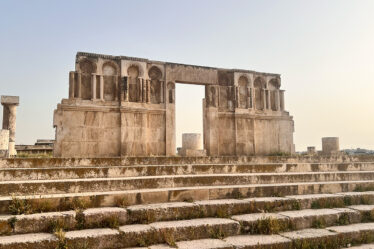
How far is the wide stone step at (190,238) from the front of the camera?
3.92 metres

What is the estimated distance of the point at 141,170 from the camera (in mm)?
7051

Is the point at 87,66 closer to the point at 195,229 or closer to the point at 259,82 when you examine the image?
the point at 259,82

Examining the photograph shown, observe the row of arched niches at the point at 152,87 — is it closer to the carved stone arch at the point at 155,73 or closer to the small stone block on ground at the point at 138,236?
the carved stone arch at the point at 155,73

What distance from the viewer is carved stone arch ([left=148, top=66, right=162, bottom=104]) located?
13195 mm

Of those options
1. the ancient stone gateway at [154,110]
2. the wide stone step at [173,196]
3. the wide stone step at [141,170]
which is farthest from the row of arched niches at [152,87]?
the wide stone step at [173,196]

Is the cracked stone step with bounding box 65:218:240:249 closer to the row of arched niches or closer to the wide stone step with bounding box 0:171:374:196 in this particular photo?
the wide stone step with bounding box 0:171:374:196

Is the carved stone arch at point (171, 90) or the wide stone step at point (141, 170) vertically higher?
the carved stone arch at point (171, 90)

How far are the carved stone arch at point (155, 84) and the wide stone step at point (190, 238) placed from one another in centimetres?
880

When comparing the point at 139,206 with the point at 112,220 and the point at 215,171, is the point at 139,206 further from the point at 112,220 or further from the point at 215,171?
the point at 215,171

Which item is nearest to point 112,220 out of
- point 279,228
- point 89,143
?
point 279,228

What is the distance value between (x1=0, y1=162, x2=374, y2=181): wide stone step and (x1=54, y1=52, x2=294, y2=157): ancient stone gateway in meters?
4.34

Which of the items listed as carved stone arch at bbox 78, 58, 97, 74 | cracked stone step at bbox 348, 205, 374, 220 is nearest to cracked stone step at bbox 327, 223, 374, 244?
cracked stone step at bbox 348, 205, 374, 220

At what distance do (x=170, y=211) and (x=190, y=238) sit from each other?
65 centimetres

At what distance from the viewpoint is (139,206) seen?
517cm
